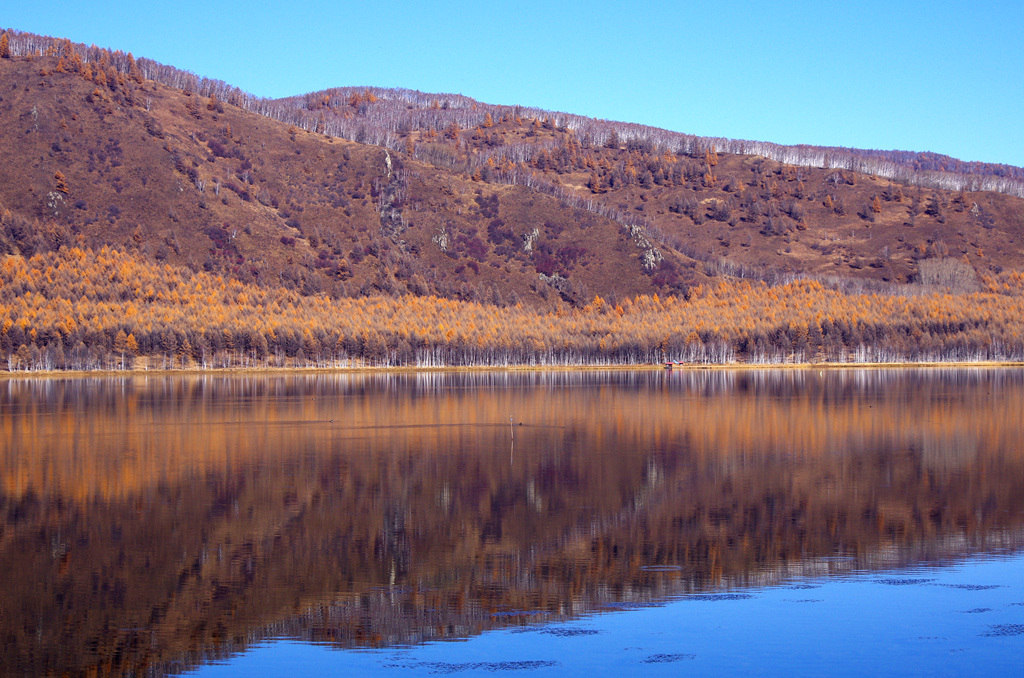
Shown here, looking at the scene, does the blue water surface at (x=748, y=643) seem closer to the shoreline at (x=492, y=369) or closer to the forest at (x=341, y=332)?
the shoreline at (x=492, y=369)

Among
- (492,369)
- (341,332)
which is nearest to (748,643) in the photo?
(341,332)

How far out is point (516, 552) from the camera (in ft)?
91.9

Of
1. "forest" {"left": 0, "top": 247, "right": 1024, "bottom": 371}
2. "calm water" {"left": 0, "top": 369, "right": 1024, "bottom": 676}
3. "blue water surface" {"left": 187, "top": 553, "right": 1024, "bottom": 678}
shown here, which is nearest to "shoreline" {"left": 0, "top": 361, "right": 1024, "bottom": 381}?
"forest" {"left": 0, "top": 247, "right": 1024, "bottom": 371}

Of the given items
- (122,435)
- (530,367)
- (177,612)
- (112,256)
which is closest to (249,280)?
(112,256)

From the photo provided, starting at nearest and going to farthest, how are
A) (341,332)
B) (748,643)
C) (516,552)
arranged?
(748,643)
(516,552)
(341,332)

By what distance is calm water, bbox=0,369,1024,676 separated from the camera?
20422 mm

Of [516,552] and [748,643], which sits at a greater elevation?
[748,643]

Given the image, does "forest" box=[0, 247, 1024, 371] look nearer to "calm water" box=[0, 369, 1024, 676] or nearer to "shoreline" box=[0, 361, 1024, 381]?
"shoreline" box=[0, 361, 1024, 381]

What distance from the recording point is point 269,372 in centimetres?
16688

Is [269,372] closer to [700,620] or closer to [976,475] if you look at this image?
[976,475]

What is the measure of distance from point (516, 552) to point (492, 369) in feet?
518

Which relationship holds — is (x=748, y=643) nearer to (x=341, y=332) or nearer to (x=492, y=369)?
(x=341, y=332)

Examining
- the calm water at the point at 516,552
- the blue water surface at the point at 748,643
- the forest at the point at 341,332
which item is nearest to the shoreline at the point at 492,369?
the forest at the point at 341,332

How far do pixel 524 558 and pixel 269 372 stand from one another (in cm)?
14436
